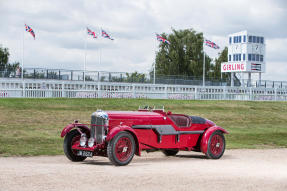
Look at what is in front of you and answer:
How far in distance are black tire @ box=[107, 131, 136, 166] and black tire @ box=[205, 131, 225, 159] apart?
2.77 meters

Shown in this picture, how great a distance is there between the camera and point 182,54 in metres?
85.1

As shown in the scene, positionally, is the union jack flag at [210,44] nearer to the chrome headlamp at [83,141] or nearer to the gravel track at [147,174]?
the gravel track at [147,174]

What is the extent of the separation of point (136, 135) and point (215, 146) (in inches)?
120

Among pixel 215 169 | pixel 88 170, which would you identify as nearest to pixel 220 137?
pixel 215 169

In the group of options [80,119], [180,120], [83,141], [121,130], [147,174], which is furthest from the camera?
[80,119]

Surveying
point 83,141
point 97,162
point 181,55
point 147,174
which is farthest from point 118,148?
point 181,55

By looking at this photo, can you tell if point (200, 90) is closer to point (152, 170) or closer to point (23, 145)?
point (23, 145)

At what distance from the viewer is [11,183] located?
8062mm

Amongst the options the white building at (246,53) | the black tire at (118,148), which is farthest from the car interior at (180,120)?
the white building at (246,53)

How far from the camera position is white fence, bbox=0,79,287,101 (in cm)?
3359

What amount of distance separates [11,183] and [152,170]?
317cm

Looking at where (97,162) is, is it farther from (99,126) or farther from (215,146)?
(215,146)

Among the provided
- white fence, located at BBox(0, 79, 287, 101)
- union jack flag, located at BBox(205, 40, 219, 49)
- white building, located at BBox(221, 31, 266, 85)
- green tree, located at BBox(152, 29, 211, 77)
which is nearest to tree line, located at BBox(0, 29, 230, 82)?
green tree, located at BBox(152, 29, 211, 77)

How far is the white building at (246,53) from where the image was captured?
236 ft
